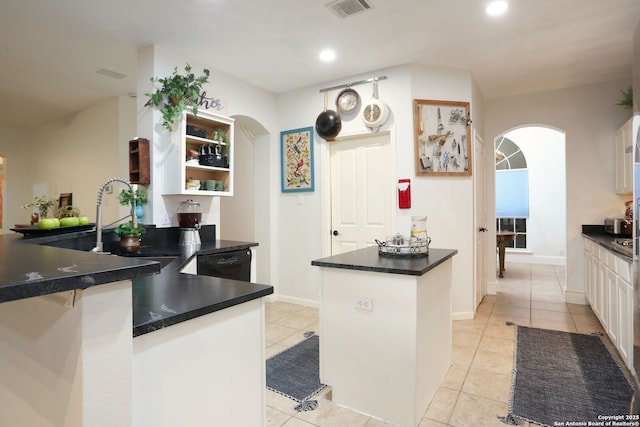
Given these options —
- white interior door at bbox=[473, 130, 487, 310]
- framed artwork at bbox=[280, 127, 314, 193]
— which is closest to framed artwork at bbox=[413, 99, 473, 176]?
white interior door at bbox=[473, 130, 487, 310]

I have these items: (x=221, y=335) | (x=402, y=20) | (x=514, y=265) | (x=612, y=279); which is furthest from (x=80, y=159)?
(x=514, y=265)

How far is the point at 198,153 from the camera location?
10.5 ft

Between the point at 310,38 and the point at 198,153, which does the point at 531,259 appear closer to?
the point at 310,38

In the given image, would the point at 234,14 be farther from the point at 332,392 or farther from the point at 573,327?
the point at 573,327

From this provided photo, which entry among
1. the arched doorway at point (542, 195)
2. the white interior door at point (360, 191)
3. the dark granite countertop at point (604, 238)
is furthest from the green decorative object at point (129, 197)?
the arched doorway at point (542, 195)

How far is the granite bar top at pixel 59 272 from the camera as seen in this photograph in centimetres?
62

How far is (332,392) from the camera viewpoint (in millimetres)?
2174

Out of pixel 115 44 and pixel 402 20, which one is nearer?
A: pixel 402 20

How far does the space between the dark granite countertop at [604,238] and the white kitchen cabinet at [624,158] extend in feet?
1.55

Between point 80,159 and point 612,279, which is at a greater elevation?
point 80,159

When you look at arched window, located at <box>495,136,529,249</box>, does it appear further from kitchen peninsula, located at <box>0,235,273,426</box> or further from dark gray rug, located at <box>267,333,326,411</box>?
kitchen peninsula, located at <box>0,235,273,426</box>

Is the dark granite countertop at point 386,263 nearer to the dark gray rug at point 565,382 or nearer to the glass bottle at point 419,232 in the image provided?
the glass bottle at point 419,232

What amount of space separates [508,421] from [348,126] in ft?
9.85

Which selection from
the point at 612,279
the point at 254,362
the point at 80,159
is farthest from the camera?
the point at 80,159
